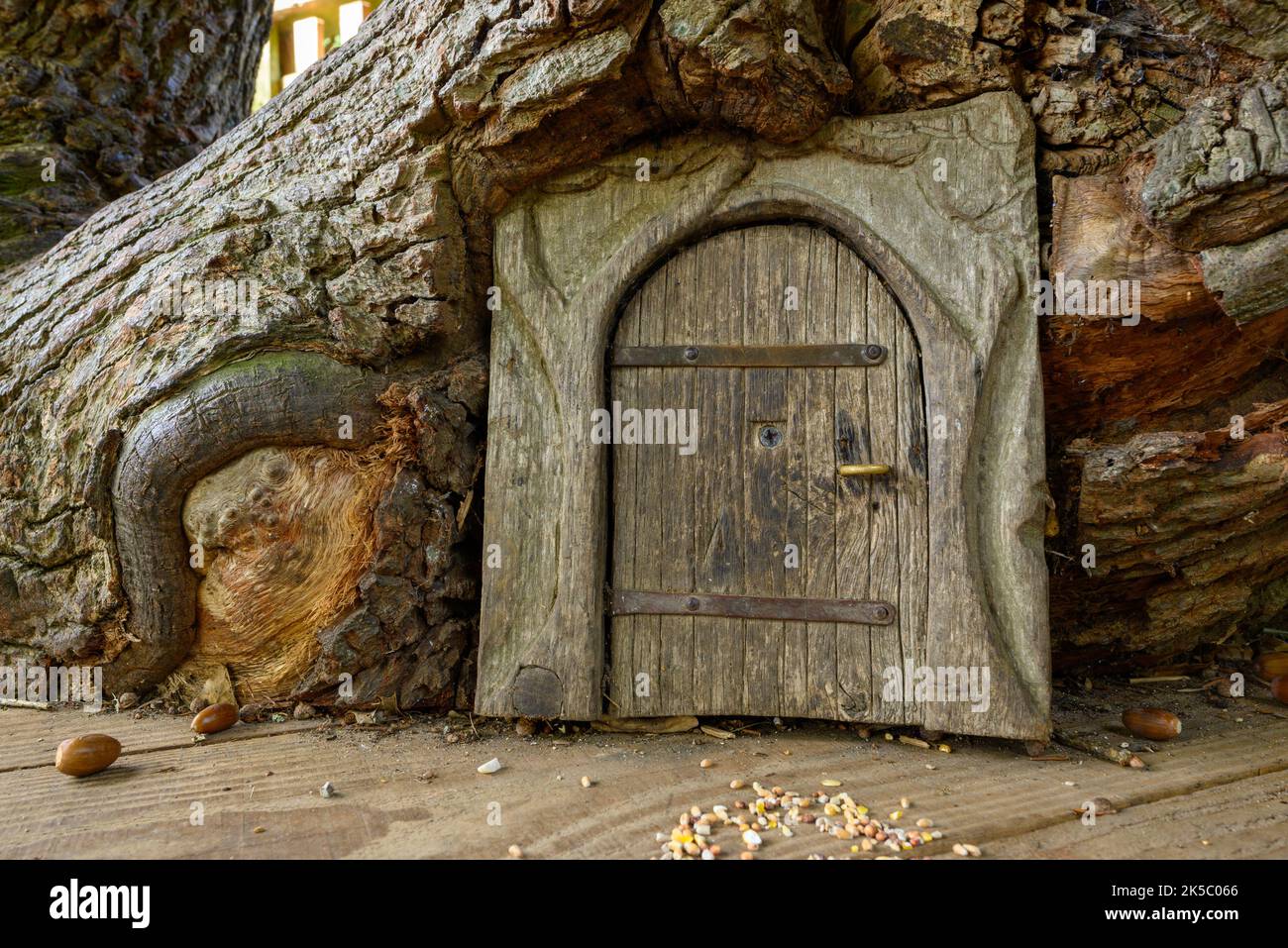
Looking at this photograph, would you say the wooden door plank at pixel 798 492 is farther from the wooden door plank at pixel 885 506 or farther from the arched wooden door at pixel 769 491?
the wooden door plank at pixel 885 506

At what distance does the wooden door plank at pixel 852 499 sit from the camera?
290 centimetres

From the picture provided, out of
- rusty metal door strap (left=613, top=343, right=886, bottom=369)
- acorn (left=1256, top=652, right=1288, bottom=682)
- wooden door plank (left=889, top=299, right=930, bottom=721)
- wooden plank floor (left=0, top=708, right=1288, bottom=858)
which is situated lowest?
wooden plank floor (left=0, top=708, right=1288, bottom=858)

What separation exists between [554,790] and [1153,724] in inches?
84.0

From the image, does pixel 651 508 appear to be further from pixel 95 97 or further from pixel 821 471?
pixel 95 97

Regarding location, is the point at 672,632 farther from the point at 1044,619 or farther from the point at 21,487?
the point at 21,487

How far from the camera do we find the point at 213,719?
300 centimetres

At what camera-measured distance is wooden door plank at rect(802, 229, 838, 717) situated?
2932 millimetres

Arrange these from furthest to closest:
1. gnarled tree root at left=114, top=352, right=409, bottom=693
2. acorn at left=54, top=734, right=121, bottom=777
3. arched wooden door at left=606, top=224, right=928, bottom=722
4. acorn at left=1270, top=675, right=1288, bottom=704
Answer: acorn at left=1270, top=675, right=1288, bottom=704 → gnarled tree root at left=114, top=352, right=409, bottom=693 → arched wooden door at left=606, top=224, right=928, bottom=722 → acorn at left=54, top=734, right=121, bottom=777

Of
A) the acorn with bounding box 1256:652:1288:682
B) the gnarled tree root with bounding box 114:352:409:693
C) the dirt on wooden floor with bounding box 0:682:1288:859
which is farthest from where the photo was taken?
the acorn with bounding box 1256:652:1288:682

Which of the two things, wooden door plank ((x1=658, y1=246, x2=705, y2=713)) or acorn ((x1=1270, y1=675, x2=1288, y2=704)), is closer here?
wooden door plank ((x1=658, y1=246, x2=705, y2=713))

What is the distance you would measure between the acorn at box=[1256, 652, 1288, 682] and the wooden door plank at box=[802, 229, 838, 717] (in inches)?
81.8

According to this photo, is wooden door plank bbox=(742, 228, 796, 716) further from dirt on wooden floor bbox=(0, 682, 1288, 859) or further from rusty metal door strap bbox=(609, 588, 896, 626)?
dirt on wooden floor bbox=(0, 682, 1288, 859)

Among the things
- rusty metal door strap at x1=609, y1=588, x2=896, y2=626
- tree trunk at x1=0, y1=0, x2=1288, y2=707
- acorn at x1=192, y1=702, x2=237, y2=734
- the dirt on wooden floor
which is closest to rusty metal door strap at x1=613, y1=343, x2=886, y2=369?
tree trunk at x1=0, y1=0, x2=1288, y2=707

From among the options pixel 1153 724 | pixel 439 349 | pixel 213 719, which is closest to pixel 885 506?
pixel 1153 724
